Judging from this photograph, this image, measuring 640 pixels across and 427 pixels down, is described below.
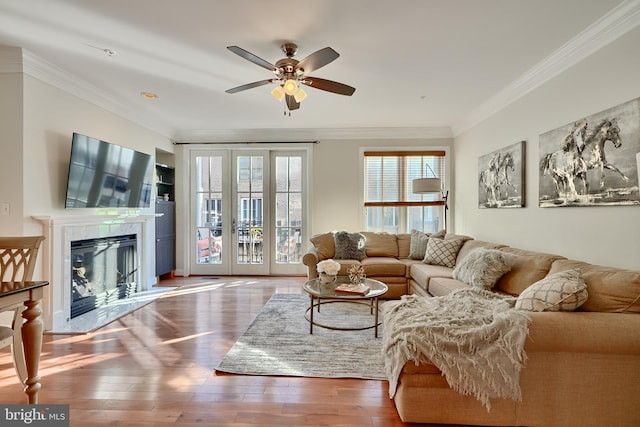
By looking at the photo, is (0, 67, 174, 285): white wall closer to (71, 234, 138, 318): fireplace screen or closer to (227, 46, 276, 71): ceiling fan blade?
(71, 234, 138, 318): fireplace screen

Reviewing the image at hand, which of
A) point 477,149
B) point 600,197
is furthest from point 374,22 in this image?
point 477,149

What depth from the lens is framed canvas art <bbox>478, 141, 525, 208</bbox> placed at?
3.57 m

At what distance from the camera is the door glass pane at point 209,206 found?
19.2 feet

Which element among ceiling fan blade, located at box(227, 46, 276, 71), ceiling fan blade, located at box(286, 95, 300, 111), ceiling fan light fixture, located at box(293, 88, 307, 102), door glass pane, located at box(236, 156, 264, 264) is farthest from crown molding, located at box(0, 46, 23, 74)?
door glass pane, located at box(236, 156, 264, 264)

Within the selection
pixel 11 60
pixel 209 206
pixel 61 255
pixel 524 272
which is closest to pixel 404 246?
pixel 524 272

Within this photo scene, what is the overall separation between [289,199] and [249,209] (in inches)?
30.5

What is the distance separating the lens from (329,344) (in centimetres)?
284

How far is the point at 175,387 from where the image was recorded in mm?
2180

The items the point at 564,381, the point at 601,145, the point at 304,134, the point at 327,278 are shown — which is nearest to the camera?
the point at 564,381

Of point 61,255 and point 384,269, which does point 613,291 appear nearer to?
point 384,269

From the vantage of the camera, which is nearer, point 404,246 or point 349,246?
point 349,246

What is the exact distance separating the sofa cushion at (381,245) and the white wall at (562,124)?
1306mm

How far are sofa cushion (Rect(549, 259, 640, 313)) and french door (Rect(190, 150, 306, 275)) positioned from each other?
14.2 ft

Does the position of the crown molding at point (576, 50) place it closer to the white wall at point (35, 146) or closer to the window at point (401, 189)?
the window at point (401, 189)
